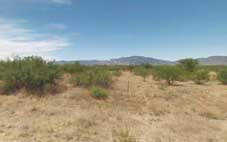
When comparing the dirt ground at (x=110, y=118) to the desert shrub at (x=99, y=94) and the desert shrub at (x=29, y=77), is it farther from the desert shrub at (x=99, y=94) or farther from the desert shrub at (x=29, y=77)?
the desert shrub at (x=29, y=77)

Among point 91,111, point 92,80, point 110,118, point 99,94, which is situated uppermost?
point 92,80

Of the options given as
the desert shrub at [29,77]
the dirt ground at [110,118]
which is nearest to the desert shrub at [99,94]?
the dirt ground at [110,118]

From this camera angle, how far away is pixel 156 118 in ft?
33.5

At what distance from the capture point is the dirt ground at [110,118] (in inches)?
306

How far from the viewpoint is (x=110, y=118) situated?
973 cm

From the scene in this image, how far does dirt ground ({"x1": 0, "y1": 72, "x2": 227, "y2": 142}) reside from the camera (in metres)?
7.76

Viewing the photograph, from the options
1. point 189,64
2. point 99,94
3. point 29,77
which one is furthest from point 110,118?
point 189,64

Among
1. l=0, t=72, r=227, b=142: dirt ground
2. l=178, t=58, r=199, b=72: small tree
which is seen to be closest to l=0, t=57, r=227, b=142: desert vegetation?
l=0, t=72, r=227, b=142: dirt ground

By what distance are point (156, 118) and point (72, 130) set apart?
391 centimetres

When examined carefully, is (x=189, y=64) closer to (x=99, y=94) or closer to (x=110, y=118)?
(x=99, y=94)

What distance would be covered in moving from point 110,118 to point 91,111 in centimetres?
118

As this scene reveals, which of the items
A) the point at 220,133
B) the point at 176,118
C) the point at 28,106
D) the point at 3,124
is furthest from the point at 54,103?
the point at 220,133

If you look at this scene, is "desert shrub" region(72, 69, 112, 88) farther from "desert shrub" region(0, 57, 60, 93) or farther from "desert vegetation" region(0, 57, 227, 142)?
"desert shrub" region(0, 57, 60, 93)

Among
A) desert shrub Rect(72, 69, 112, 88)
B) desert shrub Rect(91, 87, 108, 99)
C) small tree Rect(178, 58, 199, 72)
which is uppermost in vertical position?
small tree Rect(178, 58, 199, 72)
